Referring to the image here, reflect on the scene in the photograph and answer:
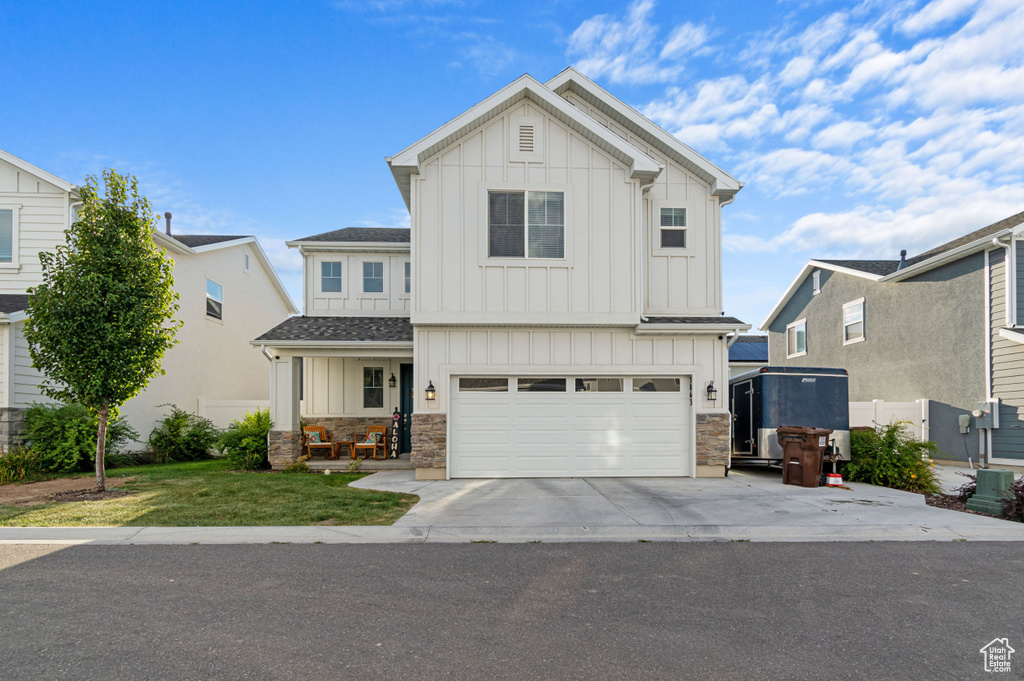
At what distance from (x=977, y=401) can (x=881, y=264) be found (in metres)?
6.89

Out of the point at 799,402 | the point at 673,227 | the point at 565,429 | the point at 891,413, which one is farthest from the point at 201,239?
the point at 891,413

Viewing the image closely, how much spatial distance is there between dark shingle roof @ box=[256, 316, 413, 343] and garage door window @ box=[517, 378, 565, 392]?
2.90 meters

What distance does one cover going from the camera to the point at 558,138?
1266 centimetres

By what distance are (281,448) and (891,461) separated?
12.8m

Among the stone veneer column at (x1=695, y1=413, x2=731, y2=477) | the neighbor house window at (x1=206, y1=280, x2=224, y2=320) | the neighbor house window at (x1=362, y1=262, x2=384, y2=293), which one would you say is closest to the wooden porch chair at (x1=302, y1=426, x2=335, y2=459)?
the neighbor house window at (x1=362, y1=262, x2=384, y2=293)

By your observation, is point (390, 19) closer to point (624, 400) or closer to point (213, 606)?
point (624, 400)

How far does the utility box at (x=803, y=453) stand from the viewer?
1147 cm

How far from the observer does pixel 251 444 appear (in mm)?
13977

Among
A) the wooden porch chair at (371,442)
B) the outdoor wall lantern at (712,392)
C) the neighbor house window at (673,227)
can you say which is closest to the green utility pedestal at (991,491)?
the outdoor wall lantern at (712,392)

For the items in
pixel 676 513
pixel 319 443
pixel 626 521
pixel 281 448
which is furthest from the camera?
pixel 319 443

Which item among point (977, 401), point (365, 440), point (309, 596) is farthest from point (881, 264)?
point (309, 596)

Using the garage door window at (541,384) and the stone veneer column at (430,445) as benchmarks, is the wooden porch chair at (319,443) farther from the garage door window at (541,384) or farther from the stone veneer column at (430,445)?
the garage door window at (541,384)

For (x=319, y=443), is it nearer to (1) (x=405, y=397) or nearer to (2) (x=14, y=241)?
(1) (x=405, y=397)

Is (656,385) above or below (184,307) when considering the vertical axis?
below
